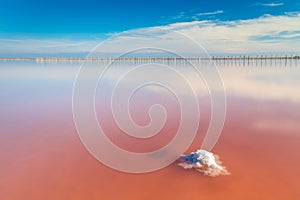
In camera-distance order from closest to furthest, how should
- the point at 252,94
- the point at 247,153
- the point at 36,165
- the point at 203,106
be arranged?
the point at 36,165 → the point at 247,153 → the point at 203,106 → the point at 252,94

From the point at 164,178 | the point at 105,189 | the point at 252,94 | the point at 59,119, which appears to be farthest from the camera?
the point at 252,94

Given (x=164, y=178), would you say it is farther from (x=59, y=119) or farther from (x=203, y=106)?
(x=203, y=106)

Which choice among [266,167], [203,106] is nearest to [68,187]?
[266,167]

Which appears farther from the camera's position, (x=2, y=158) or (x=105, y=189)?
(x=2, y=158)

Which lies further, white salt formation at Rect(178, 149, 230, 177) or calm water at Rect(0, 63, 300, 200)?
white salt formation at Rect(178, 149, 230, 177)

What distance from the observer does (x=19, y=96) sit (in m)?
11.1

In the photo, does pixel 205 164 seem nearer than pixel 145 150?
Yes

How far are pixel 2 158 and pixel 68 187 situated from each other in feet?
6.03

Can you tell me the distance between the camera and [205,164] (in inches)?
174

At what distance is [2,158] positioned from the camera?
476cm

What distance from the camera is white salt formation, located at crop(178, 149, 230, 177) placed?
4305 mm

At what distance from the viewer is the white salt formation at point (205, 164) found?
430 cm

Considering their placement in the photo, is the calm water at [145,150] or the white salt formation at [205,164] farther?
the white salt formation at [205,164]

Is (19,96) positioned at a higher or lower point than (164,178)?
higher
